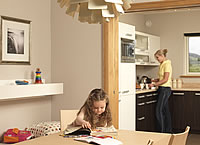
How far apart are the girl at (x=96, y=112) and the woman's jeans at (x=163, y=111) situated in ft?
10.8

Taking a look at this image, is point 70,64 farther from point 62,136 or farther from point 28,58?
point 62,136

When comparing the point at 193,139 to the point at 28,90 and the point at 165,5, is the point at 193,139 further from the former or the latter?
the point at 28,90

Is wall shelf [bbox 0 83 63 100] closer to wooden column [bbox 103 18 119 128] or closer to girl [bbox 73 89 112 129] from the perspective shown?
wooden column [bbox 103 18 119 128]

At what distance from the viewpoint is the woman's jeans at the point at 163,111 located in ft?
21.0

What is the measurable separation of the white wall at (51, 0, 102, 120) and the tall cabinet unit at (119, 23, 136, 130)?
0.57 metres

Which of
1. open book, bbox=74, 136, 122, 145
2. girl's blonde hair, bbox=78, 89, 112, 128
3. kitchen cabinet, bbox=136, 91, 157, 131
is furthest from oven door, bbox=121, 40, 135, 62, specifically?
open book, bbox=74, 136, 122, 145

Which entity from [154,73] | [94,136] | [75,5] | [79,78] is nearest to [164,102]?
[154,73]

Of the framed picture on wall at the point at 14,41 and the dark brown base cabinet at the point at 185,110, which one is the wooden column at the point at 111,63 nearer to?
the framed picture on wall at the point at 14,41

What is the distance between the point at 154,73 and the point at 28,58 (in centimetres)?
387

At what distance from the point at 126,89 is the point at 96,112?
233cm

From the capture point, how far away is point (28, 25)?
4.83 meters

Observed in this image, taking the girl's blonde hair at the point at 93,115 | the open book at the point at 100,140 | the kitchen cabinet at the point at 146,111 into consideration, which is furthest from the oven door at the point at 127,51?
the open book at the point at 100,140

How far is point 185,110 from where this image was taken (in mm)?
7023

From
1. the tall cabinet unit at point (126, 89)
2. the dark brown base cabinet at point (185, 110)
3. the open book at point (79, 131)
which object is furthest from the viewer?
the dark brown base cabinet at point (185, 110)
